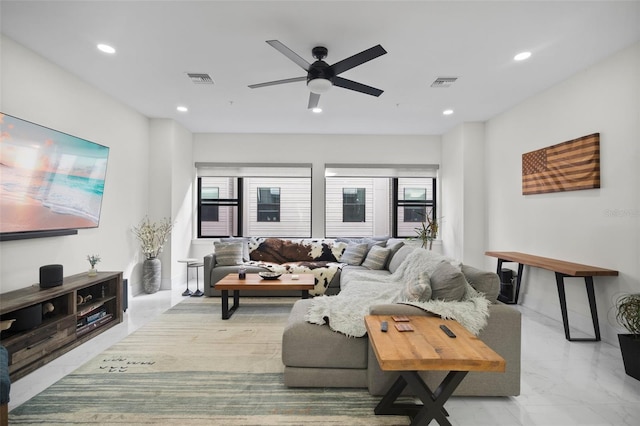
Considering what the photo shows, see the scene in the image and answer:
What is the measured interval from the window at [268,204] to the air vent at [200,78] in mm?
2819

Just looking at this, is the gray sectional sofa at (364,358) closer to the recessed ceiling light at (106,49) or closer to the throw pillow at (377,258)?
the throw pillow at (377,258)

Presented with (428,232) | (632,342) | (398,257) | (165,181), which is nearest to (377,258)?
(398,257)

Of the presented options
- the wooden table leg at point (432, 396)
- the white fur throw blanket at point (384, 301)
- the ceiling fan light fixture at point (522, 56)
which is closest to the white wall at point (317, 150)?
the ceiling fan light fixture at point (522, 56)

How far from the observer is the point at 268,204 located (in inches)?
244

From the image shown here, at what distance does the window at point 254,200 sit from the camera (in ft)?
19.4

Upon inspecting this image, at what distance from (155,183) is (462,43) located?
464 centimetres

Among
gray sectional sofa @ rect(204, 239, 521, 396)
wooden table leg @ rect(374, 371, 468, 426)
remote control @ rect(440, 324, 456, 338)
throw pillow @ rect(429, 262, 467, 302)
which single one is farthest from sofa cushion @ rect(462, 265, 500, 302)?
wooden table leg @ rect(374, 371, 468, 426)

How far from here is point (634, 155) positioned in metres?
2.76

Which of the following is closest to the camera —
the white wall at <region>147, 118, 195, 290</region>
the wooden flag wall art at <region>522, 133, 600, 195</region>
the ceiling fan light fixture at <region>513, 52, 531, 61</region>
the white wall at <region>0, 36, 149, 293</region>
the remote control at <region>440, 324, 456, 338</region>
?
the remote control at <region>440, 324, 456, 338</region>

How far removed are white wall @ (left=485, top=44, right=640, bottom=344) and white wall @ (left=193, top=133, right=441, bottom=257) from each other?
1.71 m

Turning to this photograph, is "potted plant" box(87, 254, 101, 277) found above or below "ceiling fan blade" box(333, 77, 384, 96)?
below

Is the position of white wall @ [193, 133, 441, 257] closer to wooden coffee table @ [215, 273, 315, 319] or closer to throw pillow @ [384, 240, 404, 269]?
throw pillow @ [384, 240, 404, 269]

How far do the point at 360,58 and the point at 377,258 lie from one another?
2843 mm

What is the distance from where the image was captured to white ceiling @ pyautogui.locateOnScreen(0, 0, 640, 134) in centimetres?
229
